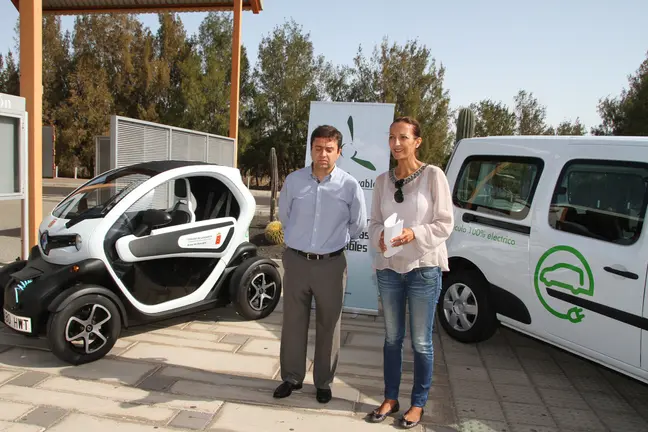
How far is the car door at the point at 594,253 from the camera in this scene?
126 inches

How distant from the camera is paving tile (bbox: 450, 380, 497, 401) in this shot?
358 centimetres

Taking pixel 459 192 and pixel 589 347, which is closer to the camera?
pixel 589 347

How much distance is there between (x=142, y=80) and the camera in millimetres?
28328

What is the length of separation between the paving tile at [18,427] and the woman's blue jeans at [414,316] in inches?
80.3

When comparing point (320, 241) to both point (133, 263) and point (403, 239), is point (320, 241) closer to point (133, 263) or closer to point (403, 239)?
point (403, 239)

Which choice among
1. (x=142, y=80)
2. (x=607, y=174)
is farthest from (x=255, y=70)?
(x=607, y=174)

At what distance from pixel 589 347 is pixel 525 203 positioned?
3.87ft

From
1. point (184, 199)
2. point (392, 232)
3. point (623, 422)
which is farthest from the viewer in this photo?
point (184, 199)

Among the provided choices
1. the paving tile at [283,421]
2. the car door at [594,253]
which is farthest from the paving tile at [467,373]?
the paving tile at [283,421]

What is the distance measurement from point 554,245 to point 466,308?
1111mm

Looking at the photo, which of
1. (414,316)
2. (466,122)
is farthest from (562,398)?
(466,122)

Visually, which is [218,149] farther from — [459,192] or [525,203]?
[525,203]

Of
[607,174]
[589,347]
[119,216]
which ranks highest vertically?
[607,174]

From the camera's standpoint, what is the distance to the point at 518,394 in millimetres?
3658
